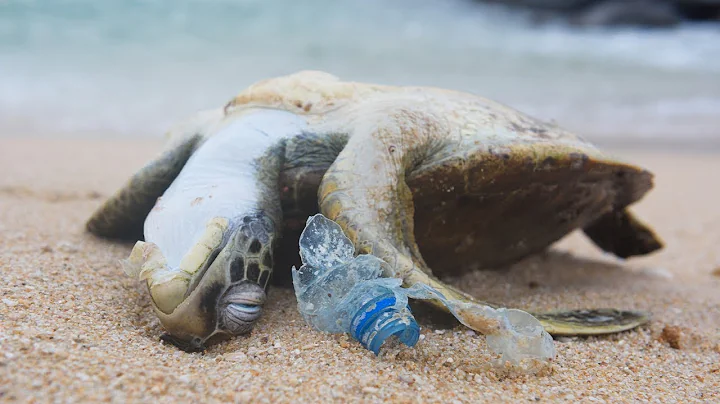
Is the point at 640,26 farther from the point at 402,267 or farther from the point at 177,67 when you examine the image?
the point at 402,267

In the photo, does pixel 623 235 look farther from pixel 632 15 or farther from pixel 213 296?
pixel 632 15

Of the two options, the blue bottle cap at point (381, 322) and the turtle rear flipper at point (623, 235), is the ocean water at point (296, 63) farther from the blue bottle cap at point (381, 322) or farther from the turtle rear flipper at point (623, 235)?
the blue bottle cap at point (381, 322)

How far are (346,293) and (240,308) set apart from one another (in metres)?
0.30

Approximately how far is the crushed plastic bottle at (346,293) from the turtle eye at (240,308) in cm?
15

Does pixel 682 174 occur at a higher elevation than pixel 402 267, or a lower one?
lower

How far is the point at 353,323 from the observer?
4.94 ft

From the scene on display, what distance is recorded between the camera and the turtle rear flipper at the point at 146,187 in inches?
88.8

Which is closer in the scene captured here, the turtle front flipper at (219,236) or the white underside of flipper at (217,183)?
the turtle front flipper at (219,236)

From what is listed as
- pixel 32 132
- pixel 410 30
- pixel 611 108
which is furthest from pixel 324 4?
pixel 32 132

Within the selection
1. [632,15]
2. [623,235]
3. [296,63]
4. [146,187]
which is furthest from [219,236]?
[632,15]

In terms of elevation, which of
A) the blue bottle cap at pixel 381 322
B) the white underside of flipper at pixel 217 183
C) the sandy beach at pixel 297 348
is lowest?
the sandy beach at pixel 297 348

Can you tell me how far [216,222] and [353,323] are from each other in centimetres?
50

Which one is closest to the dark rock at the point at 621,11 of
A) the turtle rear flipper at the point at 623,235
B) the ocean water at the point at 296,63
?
the ocean water at the point at 296,63

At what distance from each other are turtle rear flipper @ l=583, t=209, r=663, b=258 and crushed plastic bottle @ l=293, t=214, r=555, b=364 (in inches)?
63.3
